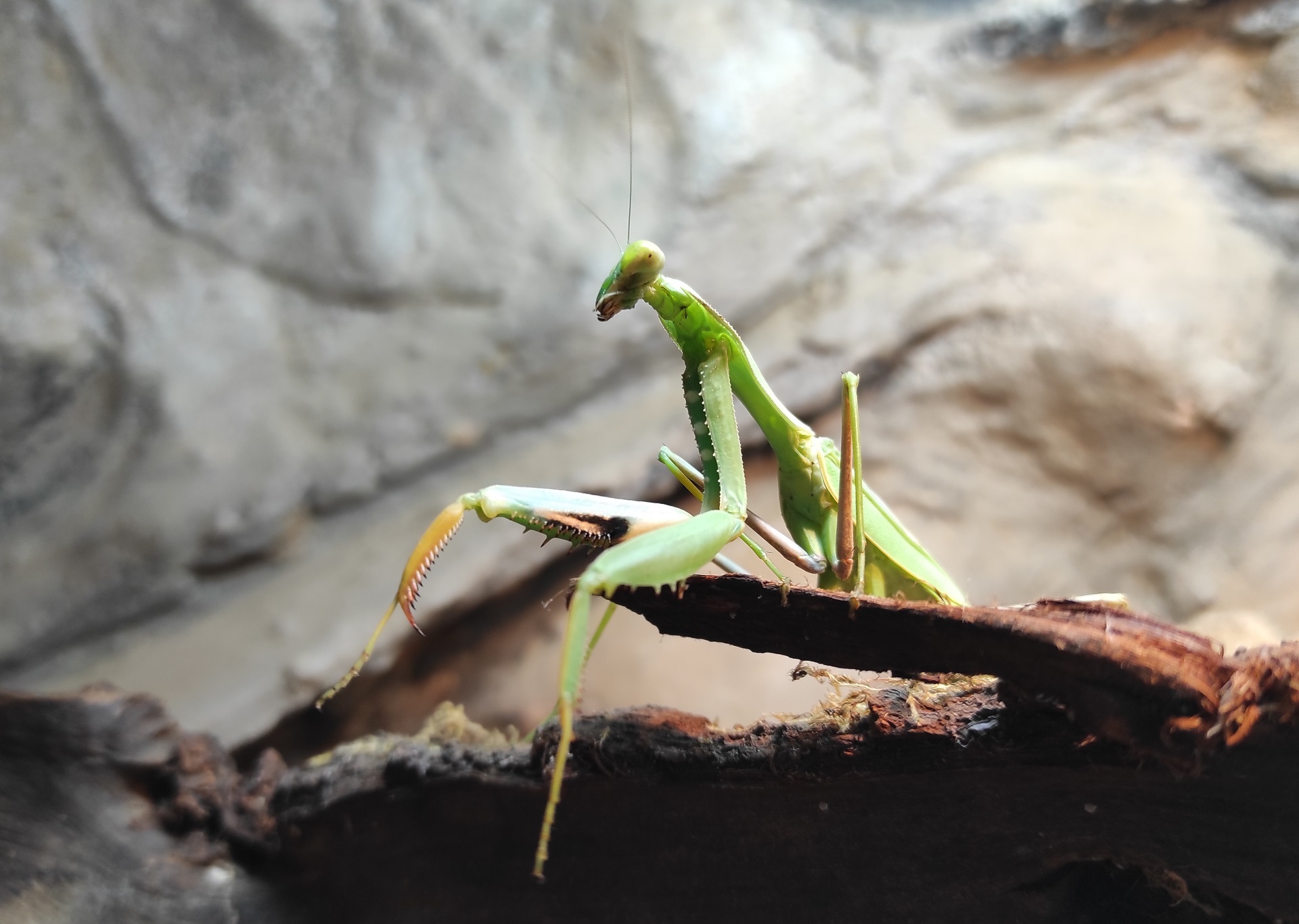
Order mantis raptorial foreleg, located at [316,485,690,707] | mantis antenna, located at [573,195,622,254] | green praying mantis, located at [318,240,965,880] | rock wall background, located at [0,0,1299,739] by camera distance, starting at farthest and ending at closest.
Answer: rock wall background, located at [0,0,1299,739], mantis antenna, located at [573,195,622,254], mantis raptorial foreleg, located at [316,485,690,707], green praying mantis, located at [318,240,965,880]

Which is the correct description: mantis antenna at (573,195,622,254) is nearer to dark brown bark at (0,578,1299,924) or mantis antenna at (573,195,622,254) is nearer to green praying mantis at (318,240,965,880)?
green praying mantis at (318,240,965,880)

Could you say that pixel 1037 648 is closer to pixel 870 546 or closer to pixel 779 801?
pixel 779 801

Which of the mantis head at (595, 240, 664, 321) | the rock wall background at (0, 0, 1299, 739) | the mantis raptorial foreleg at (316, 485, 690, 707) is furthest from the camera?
the rock wall background at (0, 0, 1299, 739)

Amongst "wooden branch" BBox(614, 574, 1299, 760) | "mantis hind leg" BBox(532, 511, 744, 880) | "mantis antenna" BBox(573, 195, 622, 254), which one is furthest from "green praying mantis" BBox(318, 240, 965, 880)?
"mantis antenna" BBox(573, 195, 622, 254)

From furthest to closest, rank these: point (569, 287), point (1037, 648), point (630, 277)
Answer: point (569, 287) → point (630, 277) → point (1037, 648)

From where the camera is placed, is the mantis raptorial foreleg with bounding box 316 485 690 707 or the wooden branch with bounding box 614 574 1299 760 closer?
the wooden branch with bounding box 614 574 1299 760

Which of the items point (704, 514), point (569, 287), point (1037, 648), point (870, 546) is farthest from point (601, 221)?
point (1037, 648)
